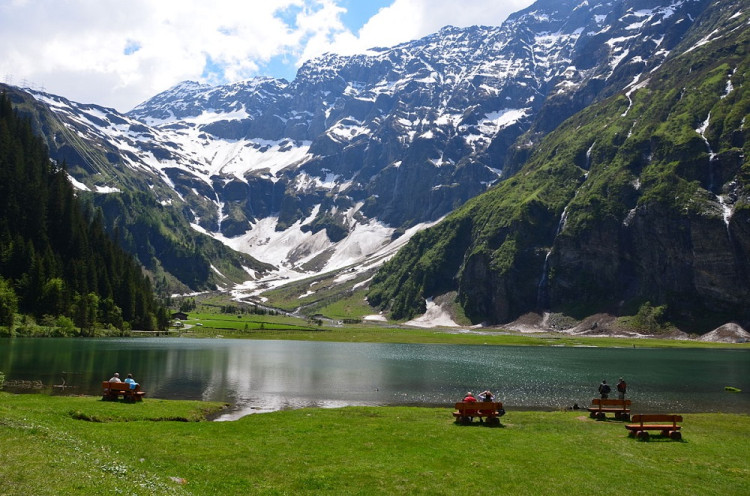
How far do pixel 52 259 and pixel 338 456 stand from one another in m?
145

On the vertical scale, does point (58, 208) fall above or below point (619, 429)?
above

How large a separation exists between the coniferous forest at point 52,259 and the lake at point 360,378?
3362cm

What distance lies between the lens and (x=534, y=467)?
26.0 m

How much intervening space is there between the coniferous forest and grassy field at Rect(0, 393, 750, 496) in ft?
348

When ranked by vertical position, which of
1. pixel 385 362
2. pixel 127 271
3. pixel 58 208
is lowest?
pixel 385 362

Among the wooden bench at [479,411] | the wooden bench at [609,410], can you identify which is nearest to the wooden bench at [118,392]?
the wooden bench at [479,411]

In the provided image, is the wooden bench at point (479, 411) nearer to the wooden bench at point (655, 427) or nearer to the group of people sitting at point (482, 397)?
the group of people sitting at point (482, 397)

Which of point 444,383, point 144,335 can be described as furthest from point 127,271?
point 444,383

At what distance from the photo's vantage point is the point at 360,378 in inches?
3056

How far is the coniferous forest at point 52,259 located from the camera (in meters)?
132

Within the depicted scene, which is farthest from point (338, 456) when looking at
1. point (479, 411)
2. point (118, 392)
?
point (118, 392)

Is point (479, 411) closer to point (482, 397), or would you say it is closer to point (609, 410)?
point (482, 397)

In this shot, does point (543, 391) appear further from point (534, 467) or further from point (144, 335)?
point (144, 335)

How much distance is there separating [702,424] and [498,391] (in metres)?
26.7
